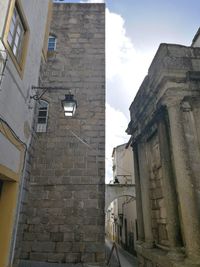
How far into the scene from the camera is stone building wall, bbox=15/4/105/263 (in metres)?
6.53

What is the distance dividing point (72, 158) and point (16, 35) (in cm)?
433

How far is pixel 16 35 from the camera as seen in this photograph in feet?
14.0

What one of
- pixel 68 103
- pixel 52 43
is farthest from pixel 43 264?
pixel 52 43

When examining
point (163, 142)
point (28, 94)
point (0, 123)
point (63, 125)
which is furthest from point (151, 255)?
point (63, 125)

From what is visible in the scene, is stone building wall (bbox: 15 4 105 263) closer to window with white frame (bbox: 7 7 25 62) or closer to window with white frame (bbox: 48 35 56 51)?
window with white frame (bbox: 48 35 56 51)

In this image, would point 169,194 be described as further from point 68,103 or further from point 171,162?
point 68,103

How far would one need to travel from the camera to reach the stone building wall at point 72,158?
21.4 feet

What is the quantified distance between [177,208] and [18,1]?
16.1 ft

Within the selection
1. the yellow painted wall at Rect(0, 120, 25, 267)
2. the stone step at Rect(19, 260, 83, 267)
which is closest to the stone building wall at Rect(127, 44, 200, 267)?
the stone step at Rect(19, 260, 83, 267)

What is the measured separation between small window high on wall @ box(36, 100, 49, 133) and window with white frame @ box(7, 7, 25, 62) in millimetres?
3699

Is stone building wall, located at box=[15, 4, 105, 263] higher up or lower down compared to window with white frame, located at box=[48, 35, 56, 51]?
lower down

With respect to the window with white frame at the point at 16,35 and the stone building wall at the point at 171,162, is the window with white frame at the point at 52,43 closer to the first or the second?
the window with white frame at the point at 16,35

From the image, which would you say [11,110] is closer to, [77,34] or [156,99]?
[156,99]

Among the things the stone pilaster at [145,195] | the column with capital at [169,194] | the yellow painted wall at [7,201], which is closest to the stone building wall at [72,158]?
the stone pilaster at [145,195]
